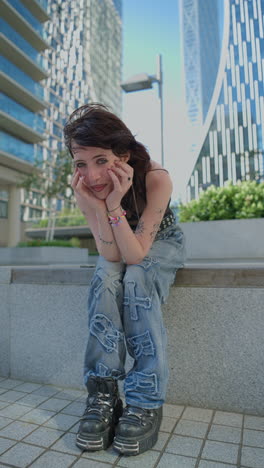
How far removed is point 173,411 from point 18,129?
1047 inches

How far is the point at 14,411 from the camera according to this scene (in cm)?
187

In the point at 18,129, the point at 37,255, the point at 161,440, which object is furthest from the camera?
the point at 18,129

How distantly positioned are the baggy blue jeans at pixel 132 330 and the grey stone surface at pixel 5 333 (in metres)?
1.08

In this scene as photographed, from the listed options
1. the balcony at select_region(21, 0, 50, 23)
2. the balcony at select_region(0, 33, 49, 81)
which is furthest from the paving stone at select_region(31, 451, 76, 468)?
the balcony at select_region(21, 0, 50, 23)

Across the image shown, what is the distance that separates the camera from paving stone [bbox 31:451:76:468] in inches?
52.5

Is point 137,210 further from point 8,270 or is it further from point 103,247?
point 8,270

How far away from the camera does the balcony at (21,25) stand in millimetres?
24223

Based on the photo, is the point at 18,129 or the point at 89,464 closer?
the point at 89,464

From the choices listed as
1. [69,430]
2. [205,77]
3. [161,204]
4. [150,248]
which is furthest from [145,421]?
[205,77]

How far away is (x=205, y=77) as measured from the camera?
73.2ft

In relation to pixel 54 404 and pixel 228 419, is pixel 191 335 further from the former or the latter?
pixel 54 404

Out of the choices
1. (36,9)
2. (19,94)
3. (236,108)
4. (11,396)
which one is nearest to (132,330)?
(11,396)

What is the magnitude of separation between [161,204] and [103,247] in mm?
374

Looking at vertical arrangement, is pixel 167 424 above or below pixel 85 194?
below
